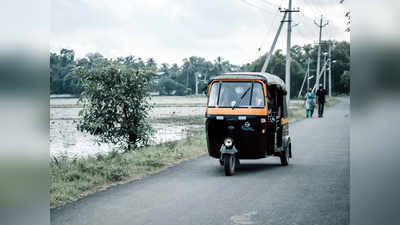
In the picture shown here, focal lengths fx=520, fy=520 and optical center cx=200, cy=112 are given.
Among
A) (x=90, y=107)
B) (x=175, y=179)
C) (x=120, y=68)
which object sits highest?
(x=120, y=68)

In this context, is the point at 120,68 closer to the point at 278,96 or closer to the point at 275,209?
the point at 278,96

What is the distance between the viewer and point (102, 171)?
1130cm

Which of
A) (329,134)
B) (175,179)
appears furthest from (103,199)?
(329,134)

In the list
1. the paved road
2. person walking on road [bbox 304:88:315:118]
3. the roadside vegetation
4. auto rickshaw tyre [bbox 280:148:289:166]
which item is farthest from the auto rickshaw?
person walking on road [bbox 304:88:315:118]

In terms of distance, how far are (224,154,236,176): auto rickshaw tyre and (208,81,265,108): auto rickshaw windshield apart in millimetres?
1210

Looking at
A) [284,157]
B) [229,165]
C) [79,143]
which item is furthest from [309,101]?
[229,165]

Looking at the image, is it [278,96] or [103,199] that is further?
[278,96]
